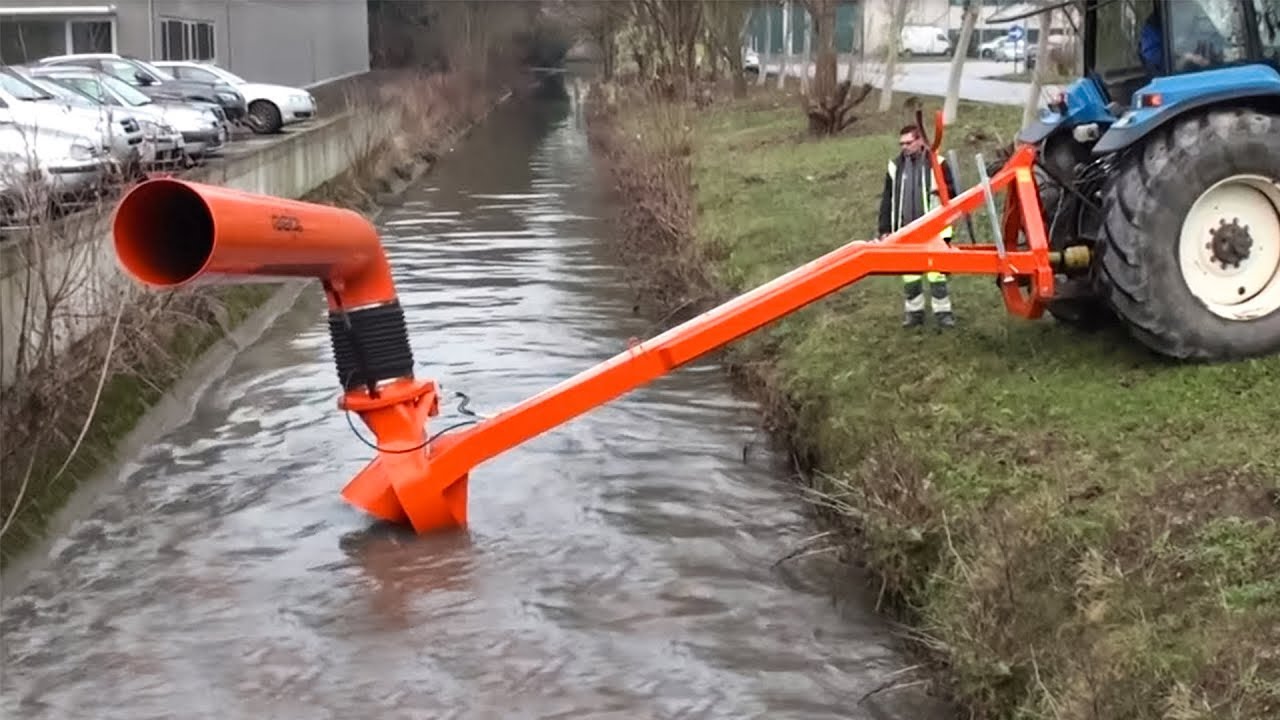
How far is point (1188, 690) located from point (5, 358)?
7266 millimetres

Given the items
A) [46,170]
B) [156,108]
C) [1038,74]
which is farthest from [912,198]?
[156,108]

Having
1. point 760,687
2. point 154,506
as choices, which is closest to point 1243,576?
point 760,687

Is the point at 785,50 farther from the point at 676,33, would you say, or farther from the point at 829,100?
the point at 829,100

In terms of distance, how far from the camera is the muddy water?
7367 millimetres

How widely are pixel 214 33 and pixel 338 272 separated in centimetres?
4472

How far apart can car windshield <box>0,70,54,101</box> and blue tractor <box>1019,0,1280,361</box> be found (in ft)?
47.5

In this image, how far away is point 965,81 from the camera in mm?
39219

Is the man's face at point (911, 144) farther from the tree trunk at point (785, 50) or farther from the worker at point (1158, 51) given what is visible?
the tree trunk at point (785, 50)

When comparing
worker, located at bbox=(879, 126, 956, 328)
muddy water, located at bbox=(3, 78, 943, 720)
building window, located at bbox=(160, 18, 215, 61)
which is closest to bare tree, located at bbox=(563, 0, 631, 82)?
building window, located at bbox=(160, 18, 215, 61)

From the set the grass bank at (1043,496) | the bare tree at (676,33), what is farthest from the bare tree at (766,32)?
the grass bank at (1043,496)

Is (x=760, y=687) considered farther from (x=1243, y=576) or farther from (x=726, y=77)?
(x=726, y=77)

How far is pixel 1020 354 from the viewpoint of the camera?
993 cm

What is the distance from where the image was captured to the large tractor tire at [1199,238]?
8492 mm

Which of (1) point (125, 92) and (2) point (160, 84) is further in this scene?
(2) point (160, 84)
